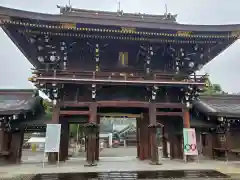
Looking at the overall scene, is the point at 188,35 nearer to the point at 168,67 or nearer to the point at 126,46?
the point at 168,67

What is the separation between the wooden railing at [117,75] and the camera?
1112 centimetres

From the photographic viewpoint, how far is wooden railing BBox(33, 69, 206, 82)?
1112 cm

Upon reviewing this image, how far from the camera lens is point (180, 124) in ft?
43.5

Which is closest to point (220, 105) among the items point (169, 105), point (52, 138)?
point (169, 105)

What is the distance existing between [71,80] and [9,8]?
4366 millimetres

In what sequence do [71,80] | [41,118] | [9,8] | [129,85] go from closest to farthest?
1. [9,8]
2. [71,80]
3. [129,85]
4. [41,118]

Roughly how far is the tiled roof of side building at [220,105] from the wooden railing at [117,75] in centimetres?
237

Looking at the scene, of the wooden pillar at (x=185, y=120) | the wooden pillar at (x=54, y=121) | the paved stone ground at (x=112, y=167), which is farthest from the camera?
the wooden pillar at (x=185, y=120)

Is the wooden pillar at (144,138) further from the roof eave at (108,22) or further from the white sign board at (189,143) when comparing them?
the roof eave at (108,22)

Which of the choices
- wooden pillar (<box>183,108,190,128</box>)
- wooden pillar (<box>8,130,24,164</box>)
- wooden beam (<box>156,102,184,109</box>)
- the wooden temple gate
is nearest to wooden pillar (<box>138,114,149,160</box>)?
the wooden temple gate

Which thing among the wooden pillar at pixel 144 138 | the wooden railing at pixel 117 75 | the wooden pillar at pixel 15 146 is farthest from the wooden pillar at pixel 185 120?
the wooden pillar at pixel 15 146

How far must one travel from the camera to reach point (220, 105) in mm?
14438

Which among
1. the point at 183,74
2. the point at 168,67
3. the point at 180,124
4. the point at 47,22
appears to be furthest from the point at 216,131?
the point at 47,22

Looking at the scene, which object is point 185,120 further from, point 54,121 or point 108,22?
point 54,121
